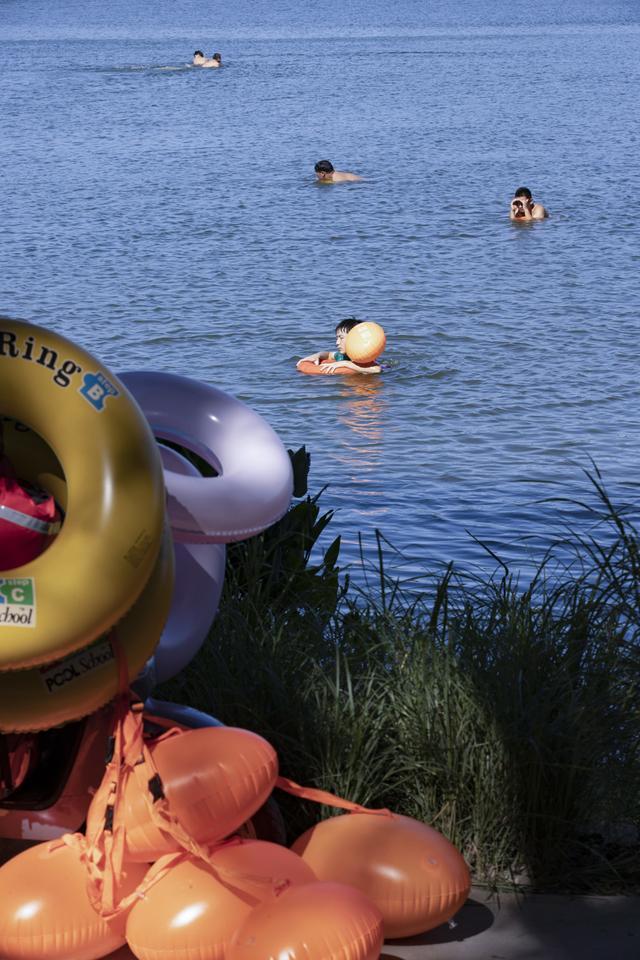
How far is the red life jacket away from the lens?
145 inches

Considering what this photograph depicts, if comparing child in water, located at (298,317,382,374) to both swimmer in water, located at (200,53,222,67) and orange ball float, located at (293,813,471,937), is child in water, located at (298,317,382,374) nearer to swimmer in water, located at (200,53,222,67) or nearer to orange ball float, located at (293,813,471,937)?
orange ball float, located at (293,813,471,937)

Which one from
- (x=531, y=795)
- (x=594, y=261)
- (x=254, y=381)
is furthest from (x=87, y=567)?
(x=594, y=261)

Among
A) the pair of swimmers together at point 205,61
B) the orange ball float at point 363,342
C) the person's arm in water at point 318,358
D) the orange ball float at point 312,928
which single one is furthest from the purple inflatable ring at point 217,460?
the pair of swimmers together at point 205,61

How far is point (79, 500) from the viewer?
11.7 ft

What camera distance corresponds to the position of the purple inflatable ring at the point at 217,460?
13.5ft

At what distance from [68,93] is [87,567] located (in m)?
50.7

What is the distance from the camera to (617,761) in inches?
171

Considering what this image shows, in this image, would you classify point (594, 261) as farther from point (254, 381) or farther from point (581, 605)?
point (581, 605)

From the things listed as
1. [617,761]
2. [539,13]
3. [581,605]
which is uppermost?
[539,13]

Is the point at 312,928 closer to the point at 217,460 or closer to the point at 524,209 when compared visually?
the point at 217,460

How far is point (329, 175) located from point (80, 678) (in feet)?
90.7

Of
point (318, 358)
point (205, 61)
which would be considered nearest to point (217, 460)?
point (318, 358)

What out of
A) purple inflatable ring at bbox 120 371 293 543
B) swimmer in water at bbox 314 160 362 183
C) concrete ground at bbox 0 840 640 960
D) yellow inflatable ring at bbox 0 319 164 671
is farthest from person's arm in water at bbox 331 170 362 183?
yellow inflatable ring at bbox 0 319 164 671

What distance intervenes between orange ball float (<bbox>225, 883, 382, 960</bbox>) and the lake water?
575 cm
